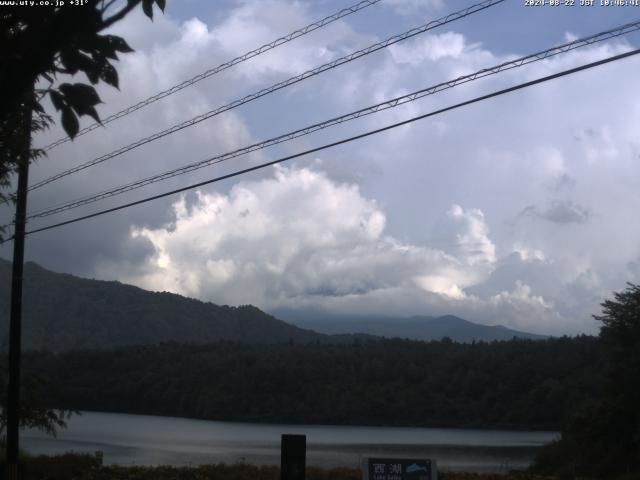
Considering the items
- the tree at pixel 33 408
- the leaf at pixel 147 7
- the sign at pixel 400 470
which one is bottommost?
the sign at pixel 400 470

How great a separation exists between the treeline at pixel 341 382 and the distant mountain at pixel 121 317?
69.3 m

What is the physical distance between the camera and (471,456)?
1762 inches

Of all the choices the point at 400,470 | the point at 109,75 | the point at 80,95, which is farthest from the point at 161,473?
the point at 80,95

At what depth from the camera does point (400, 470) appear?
11.0 m

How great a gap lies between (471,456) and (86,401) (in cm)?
4932

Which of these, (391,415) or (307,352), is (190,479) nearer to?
(391,415)

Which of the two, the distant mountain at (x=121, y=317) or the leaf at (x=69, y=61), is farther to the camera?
the distant mountain at (x=121, y=317)

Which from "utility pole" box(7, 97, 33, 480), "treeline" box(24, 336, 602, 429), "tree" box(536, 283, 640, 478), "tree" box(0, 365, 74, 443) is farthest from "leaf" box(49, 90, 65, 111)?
"treeline" box(24, 336, 602, 429)

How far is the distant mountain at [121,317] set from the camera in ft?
554

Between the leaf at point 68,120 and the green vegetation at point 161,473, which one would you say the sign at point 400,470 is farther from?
the green vegetation at point 161,473

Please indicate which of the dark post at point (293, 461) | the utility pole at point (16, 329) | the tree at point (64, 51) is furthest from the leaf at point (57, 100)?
the utility pole at point (16, 329)

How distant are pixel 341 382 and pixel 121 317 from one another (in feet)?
334

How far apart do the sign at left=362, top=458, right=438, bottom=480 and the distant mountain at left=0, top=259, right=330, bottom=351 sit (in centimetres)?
15287

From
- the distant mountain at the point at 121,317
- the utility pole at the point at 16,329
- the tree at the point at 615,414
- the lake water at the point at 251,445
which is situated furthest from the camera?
the distant mountain at the point at 121,317
